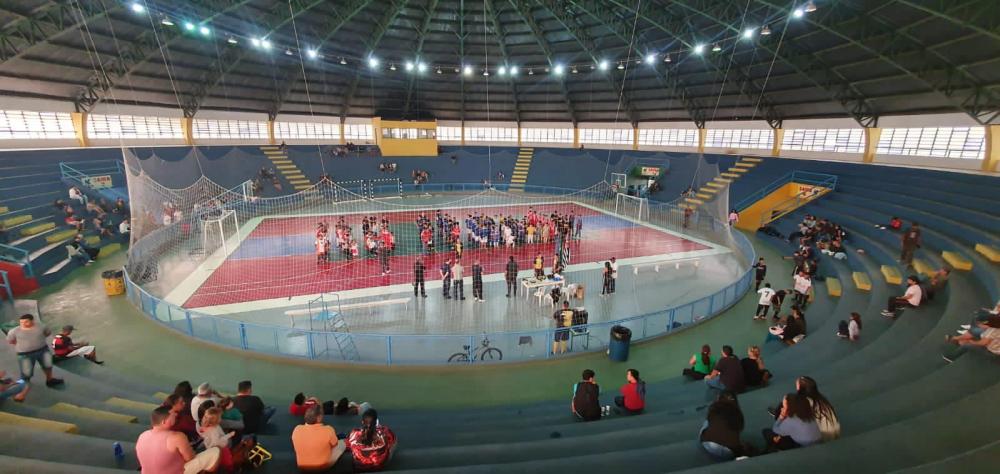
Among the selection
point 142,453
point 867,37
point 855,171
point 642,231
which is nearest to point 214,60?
point 642,231

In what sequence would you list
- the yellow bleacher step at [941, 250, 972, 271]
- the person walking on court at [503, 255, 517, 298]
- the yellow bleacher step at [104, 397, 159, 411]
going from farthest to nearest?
1. the person walking on court at [503, 255, 517, 298]
2. the yellow bleacher step at [941, 250, 972, 271]
3. the yellow bleacher step at [104, 397, 159, 411]

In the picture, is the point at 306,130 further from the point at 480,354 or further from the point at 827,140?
the point at 827,140

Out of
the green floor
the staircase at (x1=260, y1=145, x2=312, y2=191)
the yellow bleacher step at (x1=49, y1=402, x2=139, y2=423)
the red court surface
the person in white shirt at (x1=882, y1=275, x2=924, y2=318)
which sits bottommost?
the green floor

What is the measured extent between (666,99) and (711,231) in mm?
14269

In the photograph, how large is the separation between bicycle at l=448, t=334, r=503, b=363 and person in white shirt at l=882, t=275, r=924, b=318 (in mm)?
8898

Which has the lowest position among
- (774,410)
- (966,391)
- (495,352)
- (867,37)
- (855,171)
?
(495,352)

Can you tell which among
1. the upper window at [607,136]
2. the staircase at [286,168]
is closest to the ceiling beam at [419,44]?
the staircase at [286,168]

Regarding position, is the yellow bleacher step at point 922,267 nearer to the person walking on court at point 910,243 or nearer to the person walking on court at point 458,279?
the person walking on court at point 910,243

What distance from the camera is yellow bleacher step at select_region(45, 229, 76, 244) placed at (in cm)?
1598

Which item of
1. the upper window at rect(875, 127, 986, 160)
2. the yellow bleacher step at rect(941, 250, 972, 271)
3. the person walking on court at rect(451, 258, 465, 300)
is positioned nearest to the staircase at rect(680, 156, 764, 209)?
the upper window at rect(875, 127, 986, 160)

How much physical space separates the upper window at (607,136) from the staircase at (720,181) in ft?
31.9

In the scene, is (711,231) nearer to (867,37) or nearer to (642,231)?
(642,231)

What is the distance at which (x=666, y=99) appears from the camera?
32.6 metres

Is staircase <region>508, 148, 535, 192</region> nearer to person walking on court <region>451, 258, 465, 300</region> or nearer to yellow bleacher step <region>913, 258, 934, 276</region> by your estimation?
person walking on court <region>451, 258, 465, 300</region>
